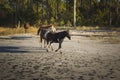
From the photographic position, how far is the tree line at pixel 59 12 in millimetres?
74938

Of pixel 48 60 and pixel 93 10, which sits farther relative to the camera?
pixel 93 10

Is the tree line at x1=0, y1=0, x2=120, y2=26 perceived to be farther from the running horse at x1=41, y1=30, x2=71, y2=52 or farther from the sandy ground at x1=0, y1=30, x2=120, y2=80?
the sandy ground at x1=0, y1=30, x2=120, y2=80

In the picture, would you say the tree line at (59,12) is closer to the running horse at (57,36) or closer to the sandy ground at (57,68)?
the running horse at (57,36)

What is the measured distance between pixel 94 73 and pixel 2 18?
62469 mm

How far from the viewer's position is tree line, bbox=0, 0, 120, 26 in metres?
74.9

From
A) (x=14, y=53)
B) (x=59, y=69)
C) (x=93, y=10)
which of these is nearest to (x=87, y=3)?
(x=93, y=10)

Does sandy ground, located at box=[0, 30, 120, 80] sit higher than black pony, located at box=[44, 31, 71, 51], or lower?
lower

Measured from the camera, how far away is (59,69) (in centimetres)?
1414

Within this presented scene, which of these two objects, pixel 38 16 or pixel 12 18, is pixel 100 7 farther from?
pixel 12 18

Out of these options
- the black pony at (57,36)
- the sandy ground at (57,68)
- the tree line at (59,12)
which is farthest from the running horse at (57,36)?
the tree line at (59,12)

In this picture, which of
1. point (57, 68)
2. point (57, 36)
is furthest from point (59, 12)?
point (57, 68)

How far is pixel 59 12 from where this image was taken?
80.6 m

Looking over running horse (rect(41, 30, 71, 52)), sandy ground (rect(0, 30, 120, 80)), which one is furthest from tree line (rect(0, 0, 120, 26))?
sandy ground (rect(0, 30, 120, 80))

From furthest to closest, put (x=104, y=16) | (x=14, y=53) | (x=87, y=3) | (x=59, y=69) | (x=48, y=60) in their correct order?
(x=87, y=3), (x=104, y=16), (x=14, y=53), (x=48, y=60), (x=59, y=69)
